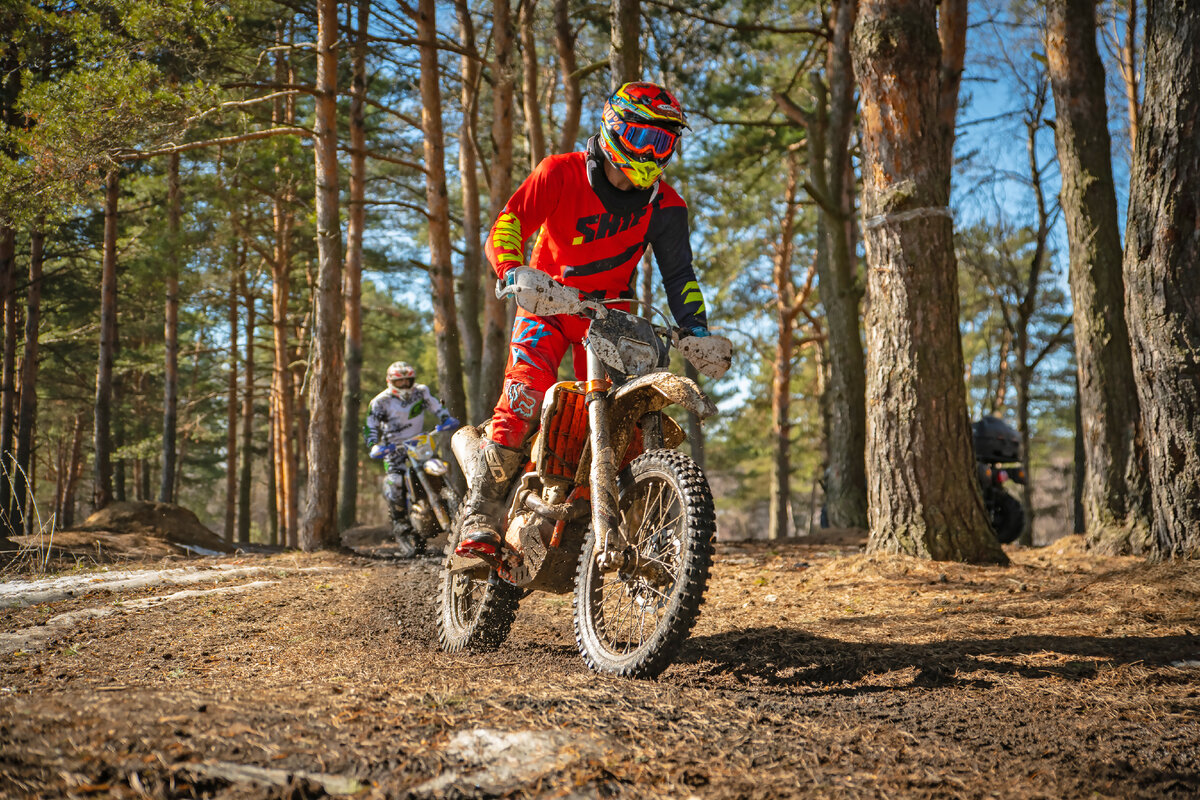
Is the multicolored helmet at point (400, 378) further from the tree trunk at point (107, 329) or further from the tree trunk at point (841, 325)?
the tree trunk at point (107, 329)

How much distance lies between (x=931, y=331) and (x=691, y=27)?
30.7ft

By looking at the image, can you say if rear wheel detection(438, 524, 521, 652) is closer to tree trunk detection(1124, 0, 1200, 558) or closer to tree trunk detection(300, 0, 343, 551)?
tree trunk detection(1124, 0, 1200, 558)

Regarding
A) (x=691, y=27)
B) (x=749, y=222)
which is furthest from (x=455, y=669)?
(x=749, y=222)

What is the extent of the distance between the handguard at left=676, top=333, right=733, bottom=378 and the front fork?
38 centimetres

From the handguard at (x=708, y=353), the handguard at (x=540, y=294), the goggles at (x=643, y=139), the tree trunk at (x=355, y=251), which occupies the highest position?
the tree trunk at (x=355, y=251)

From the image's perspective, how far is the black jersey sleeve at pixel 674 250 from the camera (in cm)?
394

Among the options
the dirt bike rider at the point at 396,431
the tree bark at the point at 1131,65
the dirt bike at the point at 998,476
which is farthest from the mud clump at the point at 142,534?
the tree bark at the point at 1131,65

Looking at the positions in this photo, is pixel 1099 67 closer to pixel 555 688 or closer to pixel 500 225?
pixel 500 225

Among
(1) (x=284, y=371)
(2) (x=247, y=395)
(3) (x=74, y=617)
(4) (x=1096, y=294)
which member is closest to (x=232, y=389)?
(2) (x=247, y=395)

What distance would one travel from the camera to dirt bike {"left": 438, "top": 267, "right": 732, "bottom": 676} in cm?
299

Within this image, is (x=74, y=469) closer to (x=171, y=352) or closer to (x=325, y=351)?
(x=171, y=352)

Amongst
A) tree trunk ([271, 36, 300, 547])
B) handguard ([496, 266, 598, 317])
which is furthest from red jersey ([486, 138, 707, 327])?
tree trunk ([271, 36, 300, 547])

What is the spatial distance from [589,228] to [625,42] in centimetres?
486

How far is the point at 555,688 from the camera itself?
109 inches
